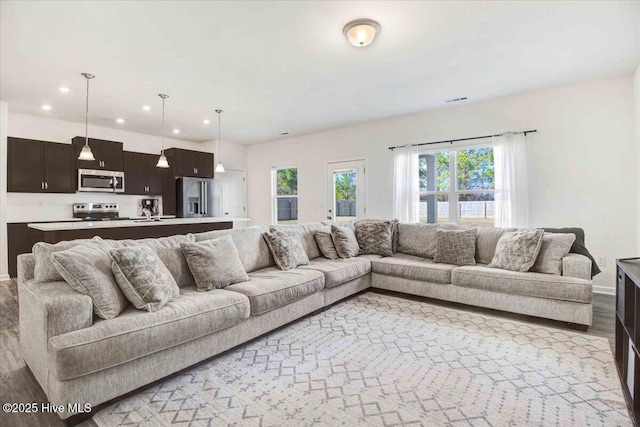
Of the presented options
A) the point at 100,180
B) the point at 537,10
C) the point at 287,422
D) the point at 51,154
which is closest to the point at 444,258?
the point at 537,10

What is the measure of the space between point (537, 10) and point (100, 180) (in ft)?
21.5

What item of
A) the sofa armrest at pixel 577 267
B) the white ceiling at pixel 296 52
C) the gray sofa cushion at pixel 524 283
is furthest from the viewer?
the sofa armrest at pixel 577 267

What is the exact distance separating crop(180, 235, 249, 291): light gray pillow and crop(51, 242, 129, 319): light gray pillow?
0.61 meters

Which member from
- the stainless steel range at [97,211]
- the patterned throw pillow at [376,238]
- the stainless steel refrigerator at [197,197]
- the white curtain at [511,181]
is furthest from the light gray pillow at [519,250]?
the stainless steel range at [97,211]

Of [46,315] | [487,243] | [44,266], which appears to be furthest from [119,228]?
[487,243]

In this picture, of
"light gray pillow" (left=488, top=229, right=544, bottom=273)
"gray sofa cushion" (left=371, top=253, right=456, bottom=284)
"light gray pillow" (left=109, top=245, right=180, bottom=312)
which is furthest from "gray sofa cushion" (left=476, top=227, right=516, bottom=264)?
"light gray pillow" (left=109, top=245, right=180, bottom=312)

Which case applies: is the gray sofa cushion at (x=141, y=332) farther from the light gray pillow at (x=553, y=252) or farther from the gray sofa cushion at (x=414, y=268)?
the light gray pillow at (x=553, y=252)

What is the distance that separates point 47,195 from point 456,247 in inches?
255

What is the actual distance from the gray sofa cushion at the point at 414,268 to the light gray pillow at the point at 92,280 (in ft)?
8.96

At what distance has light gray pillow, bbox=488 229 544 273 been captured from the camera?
Answer: 3125 millimetres

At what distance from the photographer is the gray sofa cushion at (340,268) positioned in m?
3.29

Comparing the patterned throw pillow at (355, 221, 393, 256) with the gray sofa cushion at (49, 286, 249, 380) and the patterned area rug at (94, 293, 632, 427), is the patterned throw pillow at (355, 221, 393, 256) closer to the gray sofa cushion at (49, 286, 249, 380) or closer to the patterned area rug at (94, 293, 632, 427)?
the patterned area rug at (94, 293, 632, 427)

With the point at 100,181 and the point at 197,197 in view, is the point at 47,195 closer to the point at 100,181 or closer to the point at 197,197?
the point at 100,181

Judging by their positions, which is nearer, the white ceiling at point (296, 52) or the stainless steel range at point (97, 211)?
the white ceiling at point (296, 52)
